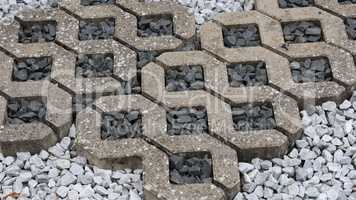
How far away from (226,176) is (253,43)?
2.13 ft

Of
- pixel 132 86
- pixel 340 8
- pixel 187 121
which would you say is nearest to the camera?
pixel 187 121

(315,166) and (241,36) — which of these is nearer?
(315,166)

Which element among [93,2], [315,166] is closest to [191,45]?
[93,2]

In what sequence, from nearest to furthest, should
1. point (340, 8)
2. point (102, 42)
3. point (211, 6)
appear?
point (102, 42)
point (340, 8)
point (211, 6)

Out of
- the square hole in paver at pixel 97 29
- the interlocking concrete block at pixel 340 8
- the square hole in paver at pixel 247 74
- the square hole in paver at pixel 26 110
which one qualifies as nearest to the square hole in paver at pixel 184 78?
the square hole in paver at pixel 247 74

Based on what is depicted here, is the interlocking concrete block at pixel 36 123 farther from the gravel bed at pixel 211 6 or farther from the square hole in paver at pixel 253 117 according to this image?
the gravel bed at pixel 211 6

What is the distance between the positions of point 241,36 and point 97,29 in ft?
1.83

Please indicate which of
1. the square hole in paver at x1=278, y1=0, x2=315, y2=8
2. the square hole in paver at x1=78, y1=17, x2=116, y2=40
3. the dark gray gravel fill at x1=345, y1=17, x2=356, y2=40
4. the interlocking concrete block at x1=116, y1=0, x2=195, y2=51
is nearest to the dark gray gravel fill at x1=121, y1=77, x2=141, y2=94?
the interlocking concrete block at x1=116, y1=0, x2=195, y2=51

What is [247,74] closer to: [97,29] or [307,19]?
[307,19]

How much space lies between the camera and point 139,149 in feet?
6.87

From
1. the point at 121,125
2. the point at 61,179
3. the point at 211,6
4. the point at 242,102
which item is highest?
the point at 211,6

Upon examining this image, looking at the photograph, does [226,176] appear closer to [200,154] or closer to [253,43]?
[200,154]

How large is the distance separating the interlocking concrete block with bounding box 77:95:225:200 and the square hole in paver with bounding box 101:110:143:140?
2 cm

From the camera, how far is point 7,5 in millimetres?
2727
